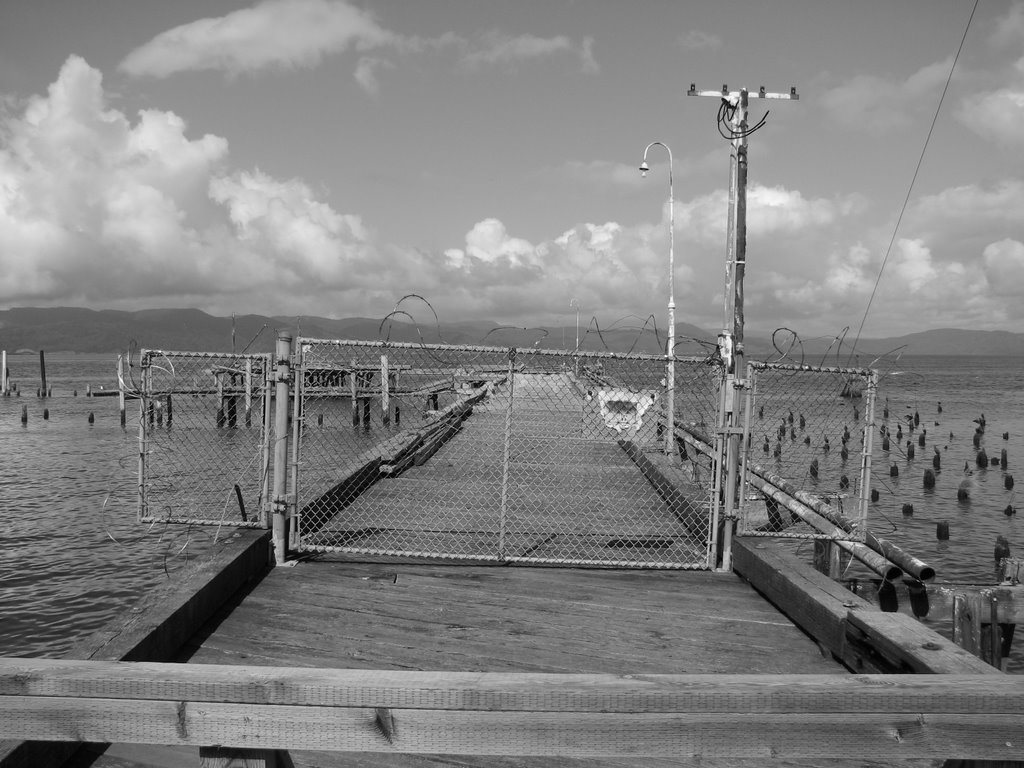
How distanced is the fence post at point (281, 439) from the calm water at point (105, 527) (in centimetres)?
52

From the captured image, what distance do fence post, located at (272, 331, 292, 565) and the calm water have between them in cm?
52

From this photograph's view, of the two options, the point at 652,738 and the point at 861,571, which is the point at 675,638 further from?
the point at 861,571

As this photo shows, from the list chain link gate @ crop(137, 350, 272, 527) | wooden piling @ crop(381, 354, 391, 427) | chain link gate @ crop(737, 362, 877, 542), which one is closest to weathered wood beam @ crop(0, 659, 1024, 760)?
chain link gate @ crop(737, 362, 877, 542)

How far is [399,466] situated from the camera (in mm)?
11664

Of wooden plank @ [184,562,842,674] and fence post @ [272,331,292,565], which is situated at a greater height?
fence post @ [272,331,292,565]

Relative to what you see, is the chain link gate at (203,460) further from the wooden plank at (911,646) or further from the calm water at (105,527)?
the wooden plank at (911,646)

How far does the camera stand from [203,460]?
23203mm

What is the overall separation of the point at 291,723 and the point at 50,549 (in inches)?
501

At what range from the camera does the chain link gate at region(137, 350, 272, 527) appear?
268 inches

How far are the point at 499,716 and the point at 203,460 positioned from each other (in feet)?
74.8

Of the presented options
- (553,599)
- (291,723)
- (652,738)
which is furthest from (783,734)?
(553,599)

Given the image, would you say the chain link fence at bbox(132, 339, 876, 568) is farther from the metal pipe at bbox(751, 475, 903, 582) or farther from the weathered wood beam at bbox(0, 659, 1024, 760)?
the weathered wood beam at bbox(0, 659, 1024, 760)

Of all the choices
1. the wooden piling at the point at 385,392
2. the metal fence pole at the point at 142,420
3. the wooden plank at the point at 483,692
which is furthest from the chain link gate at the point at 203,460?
the wooden plank at the point at 483,692

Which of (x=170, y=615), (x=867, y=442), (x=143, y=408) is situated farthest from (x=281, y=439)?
(x=867, y=442)
